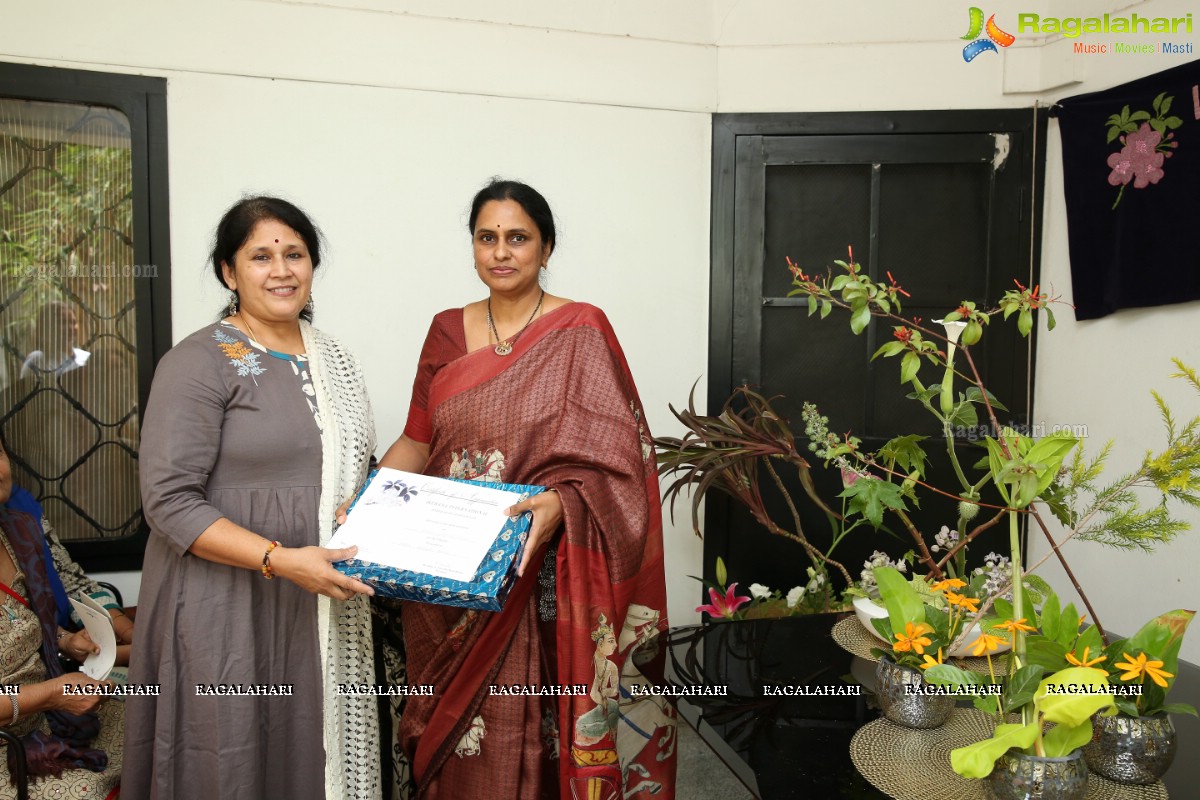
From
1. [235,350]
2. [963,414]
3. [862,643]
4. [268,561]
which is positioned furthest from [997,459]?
[235,350]

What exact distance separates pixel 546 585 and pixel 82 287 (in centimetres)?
184

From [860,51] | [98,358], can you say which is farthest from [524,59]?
[98,358]

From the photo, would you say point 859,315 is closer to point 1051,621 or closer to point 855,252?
point 1051,621

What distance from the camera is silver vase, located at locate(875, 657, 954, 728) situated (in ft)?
3.72

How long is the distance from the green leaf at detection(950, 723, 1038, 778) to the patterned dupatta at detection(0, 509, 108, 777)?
5.20 ft

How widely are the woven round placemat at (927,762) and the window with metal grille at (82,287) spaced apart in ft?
7.69

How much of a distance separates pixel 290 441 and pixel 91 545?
4.95 feet

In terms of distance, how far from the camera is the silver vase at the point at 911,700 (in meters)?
1.13

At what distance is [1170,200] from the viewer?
2.61 meters

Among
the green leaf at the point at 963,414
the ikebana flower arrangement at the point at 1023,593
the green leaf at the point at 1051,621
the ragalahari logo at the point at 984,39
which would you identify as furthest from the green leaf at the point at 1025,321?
the ragalahari logo at the point at 984,39

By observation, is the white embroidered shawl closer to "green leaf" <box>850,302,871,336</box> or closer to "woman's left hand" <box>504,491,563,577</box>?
"woman's left hand" <box>504,491,563,577</box>

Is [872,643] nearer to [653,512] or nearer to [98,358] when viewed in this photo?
[653,512]

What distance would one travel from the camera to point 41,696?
5.19 feet

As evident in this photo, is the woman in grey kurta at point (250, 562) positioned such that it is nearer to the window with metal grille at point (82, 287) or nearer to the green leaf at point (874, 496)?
the green leaf at point (874, 496)
